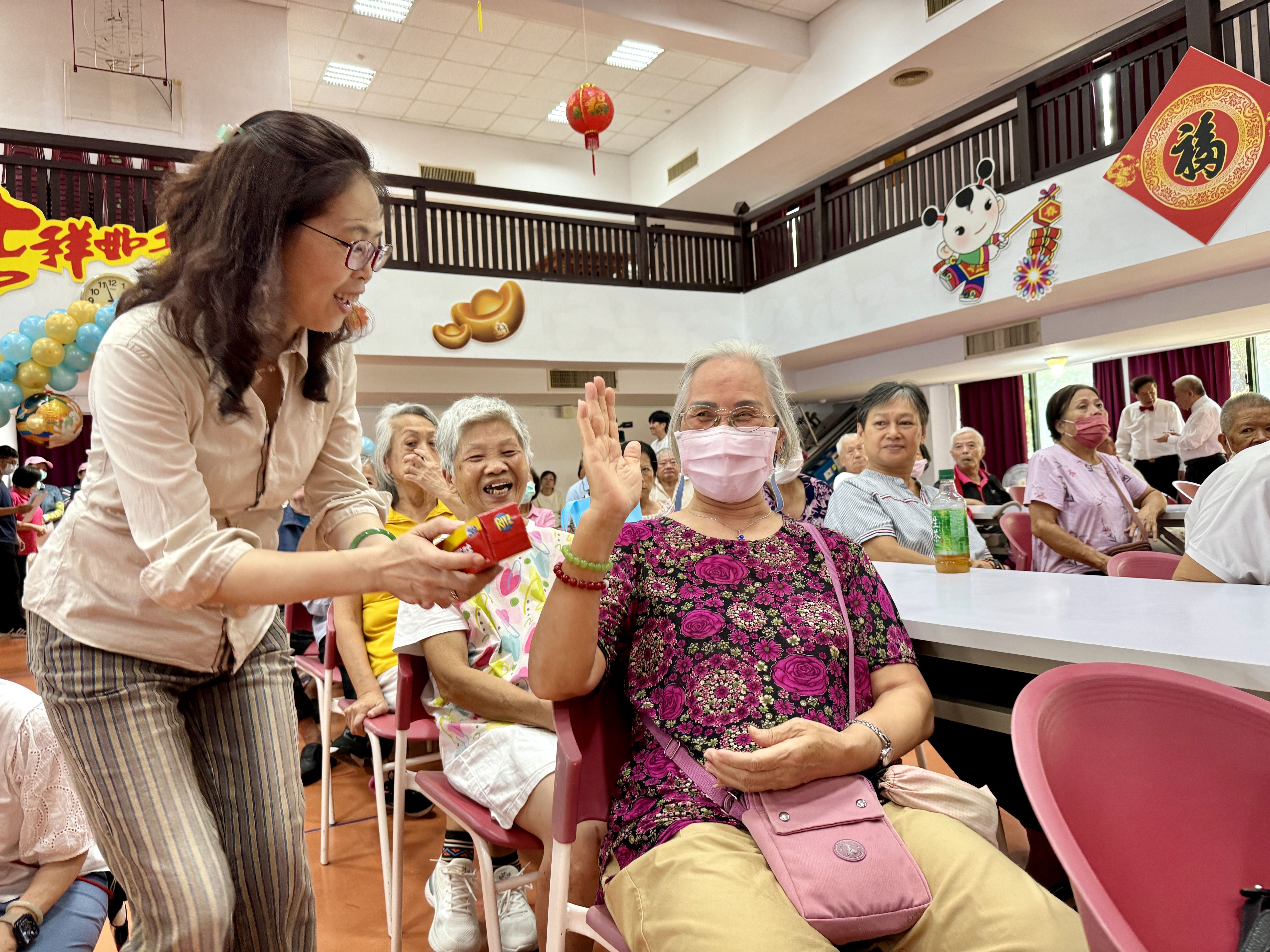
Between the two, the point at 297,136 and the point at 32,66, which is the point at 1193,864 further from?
the point at 32,66

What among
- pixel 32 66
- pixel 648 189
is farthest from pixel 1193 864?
pixel 648 189

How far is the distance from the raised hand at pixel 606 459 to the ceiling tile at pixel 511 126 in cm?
1172

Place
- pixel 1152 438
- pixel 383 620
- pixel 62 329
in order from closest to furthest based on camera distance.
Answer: pixel 383 620 → pixel 62 329 → pixel 1152 438

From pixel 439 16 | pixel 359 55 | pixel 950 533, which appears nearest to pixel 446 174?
pixel 359 55

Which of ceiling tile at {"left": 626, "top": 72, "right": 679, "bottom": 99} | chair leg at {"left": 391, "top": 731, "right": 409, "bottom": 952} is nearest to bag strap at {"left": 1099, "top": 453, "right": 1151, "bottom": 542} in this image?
chair leg at {"left": 391, "top": 731, "right": 409, "bottom": 952}

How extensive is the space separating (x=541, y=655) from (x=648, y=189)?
12.8m

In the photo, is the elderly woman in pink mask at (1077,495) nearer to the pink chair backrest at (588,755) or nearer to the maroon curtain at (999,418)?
the pink chair backrest at (588,755)

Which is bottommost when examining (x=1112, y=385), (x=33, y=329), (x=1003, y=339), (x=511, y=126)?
(x=1112, y=385)

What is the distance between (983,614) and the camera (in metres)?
1.61

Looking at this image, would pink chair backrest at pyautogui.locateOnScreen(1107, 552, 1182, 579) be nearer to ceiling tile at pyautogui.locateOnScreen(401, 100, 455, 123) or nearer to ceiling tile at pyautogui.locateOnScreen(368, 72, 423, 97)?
ceiling tile at pyautogui.locateOnScreen(368, 72, 423, 97)

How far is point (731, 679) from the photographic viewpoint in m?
1.42

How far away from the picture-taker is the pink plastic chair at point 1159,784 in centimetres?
96

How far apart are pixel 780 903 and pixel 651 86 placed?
1178 cm

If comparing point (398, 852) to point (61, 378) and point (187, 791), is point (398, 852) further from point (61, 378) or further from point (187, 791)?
point (61, 378)
